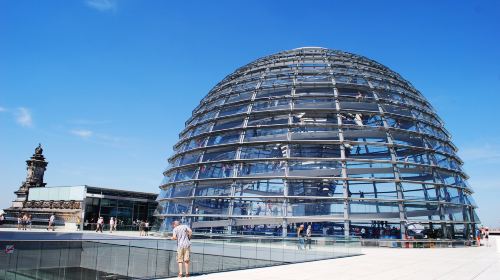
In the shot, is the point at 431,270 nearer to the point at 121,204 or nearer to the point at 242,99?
the point at 242,99

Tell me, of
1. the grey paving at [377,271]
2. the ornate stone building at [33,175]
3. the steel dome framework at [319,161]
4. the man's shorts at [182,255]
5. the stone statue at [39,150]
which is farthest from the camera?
the stone statue at [39,150]

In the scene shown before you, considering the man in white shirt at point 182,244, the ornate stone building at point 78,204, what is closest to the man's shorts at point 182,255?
the man in white shirt at point 182,244

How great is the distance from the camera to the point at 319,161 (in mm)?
25219

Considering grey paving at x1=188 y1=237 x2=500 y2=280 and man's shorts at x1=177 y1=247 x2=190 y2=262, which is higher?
man's shorts at x1=177 y1=247 x2=190 y2=262

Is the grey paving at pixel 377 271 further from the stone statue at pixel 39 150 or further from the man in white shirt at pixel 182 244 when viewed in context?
the stone statue at pixel 39 150

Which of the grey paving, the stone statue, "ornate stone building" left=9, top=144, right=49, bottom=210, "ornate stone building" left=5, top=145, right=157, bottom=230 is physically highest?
the stone statue

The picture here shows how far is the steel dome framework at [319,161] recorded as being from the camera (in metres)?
23.8

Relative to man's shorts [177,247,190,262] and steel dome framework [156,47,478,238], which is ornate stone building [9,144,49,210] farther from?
man's shorts [177,247,190,262]

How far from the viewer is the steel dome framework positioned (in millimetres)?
23812

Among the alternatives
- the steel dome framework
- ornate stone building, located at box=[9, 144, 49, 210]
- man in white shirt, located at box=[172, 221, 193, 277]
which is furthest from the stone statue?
man in white shirt, located at box=[172, 221, 193, 277]

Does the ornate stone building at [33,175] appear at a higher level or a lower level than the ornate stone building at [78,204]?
higher

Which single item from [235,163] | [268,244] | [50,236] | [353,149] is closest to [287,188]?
[235,163]

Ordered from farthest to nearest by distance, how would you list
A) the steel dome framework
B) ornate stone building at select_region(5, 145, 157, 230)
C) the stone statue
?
the stone statue → ornate stone building at select_region(5, 145, 157, 230) → the steel dome framework

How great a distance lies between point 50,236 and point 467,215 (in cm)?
2935
